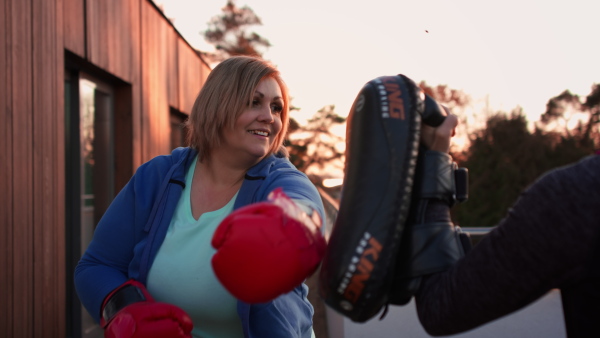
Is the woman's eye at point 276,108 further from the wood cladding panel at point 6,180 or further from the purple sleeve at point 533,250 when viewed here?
the wood cladding panel at point 6,180

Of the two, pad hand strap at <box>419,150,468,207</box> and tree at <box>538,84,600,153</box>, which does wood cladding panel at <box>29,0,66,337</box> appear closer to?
pad hand strap at <box>419,150,468,207</box>

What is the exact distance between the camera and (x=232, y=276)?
107cm

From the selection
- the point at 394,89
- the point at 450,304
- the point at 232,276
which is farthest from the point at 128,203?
the point at 450,304

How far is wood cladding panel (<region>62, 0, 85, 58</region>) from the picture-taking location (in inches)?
136

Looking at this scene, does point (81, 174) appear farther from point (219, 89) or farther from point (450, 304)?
point (450, 304)

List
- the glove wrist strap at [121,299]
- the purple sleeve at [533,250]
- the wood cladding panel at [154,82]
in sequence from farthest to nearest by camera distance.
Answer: the wood cladding panel at [154,82] → the glove wrist strap at [121,299] → the purple sleeve at [533,250]

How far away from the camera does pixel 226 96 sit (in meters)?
1.80

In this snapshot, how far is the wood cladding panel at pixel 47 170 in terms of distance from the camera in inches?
119

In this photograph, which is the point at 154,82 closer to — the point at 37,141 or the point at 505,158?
the point at 37,141

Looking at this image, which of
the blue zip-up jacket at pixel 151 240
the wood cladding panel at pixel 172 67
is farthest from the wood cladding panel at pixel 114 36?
the blue zip-up jacket at pixel 151 240

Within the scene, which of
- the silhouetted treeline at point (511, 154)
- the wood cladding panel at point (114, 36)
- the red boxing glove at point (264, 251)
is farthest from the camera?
the silhouetted treeline at point (511, 154)

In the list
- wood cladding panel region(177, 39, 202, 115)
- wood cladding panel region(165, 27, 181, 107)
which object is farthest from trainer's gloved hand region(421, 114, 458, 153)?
wood cladding panel region(177, 39, 202, 115)

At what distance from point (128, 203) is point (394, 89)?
3.21 feet

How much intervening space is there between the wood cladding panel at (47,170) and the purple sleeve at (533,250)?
2659mm
